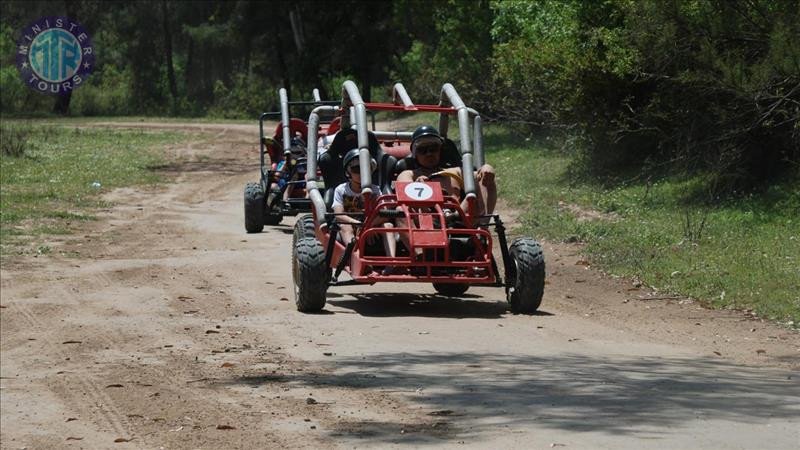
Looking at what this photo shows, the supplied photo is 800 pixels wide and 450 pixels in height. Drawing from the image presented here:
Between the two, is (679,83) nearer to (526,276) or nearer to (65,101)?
(526,276)

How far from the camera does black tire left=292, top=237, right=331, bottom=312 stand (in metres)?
11.9

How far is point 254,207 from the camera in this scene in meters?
18.8

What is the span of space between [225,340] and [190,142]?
30247 mm

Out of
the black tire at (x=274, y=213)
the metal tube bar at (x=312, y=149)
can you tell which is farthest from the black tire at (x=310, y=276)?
the black tire at (x=274, y=213)

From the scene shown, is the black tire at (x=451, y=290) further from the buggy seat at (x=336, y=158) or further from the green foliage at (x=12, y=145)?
the green foliage at (x=12, y=145)

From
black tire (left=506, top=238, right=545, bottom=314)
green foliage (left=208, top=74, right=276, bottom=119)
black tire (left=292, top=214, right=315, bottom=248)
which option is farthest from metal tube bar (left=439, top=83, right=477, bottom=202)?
green foliage (left=208, top=74, right=276, bottom=119)

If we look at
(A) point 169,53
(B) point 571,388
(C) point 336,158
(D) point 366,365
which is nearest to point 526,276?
(D) point 366,365

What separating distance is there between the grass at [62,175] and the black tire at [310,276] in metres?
6.07

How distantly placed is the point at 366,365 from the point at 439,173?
3.60 meters

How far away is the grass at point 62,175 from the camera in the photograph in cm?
1928

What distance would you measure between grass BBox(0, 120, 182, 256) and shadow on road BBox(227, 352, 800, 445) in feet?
28.9

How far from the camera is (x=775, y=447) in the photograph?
710 centimetres

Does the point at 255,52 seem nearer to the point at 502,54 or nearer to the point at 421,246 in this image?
the point at 502,54

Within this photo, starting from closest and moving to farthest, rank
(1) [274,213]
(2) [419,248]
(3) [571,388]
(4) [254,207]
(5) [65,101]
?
(3) [571,388] → (2) [419,248] → (4) [254,207] → (1) [274,213] → (5) [65,101]
